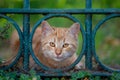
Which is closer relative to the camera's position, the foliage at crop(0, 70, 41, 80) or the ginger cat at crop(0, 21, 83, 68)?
Answer: the foliage at crop(0, 70, 41, 80)

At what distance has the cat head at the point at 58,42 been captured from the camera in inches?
194

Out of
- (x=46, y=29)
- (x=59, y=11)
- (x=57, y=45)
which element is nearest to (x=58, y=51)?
(x=57, y=45)

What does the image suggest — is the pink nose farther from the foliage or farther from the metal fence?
the foliage

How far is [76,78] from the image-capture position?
15.2 ft

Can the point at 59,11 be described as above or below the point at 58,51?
above

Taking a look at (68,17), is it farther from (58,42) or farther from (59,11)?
(58,42)

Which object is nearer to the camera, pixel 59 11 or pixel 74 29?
pixel 59 11

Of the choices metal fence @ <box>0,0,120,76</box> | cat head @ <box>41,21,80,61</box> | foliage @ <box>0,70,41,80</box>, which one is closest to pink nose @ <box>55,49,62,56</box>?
cat head @ <box>41,21,80,61</box>

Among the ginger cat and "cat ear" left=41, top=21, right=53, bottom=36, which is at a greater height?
"cat ear" left=41, top=21, right=53, bottom=36

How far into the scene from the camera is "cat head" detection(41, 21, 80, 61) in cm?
492

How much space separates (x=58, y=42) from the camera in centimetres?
495

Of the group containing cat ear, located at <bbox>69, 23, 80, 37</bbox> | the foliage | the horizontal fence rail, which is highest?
the horizontal fence rail

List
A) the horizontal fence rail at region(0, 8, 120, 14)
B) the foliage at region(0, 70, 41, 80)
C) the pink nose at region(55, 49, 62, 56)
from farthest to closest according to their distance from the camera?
the pink nose at region(55, 49, 62, 56), the horizontal fence rail at region(0, 8, 120, 14), the foliage at region(0, 70, 41, 80)

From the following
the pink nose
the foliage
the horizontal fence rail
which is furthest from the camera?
the pink nose
